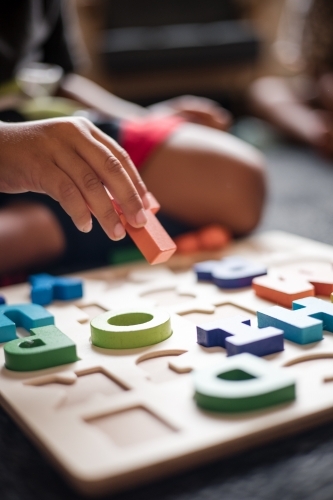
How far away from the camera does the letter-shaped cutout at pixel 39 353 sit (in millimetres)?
608

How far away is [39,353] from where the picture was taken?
0.61 metres

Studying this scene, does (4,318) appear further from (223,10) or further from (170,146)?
(223,10)

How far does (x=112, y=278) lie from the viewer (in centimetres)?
93

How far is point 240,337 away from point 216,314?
0.15 metres

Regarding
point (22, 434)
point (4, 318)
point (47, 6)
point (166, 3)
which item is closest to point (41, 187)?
point (4, 318)

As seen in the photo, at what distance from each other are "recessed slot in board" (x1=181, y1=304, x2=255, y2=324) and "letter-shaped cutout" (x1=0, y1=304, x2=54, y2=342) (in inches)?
7.0

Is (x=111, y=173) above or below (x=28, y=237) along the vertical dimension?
above

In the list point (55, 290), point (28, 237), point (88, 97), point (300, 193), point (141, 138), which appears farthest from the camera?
point (300, 193)

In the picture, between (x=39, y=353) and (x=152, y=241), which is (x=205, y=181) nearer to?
(x=152, y=241)

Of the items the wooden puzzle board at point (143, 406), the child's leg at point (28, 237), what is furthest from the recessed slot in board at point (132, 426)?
the child's leg at point (28, 237)

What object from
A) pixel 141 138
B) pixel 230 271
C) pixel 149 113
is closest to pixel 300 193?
pixel 149 113

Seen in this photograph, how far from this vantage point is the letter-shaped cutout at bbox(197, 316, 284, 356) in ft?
1.99

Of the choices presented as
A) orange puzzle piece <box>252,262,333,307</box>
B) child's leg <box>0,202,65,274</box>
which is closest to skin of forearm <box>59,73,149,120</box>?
child's leg <box>0,202,65,274</box>

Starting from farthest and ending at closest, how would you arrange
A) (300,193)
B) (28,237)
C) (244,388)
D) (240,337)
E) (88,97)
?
(300,193) < (88,97) < (28,237) < (240,337) < (244,388)
